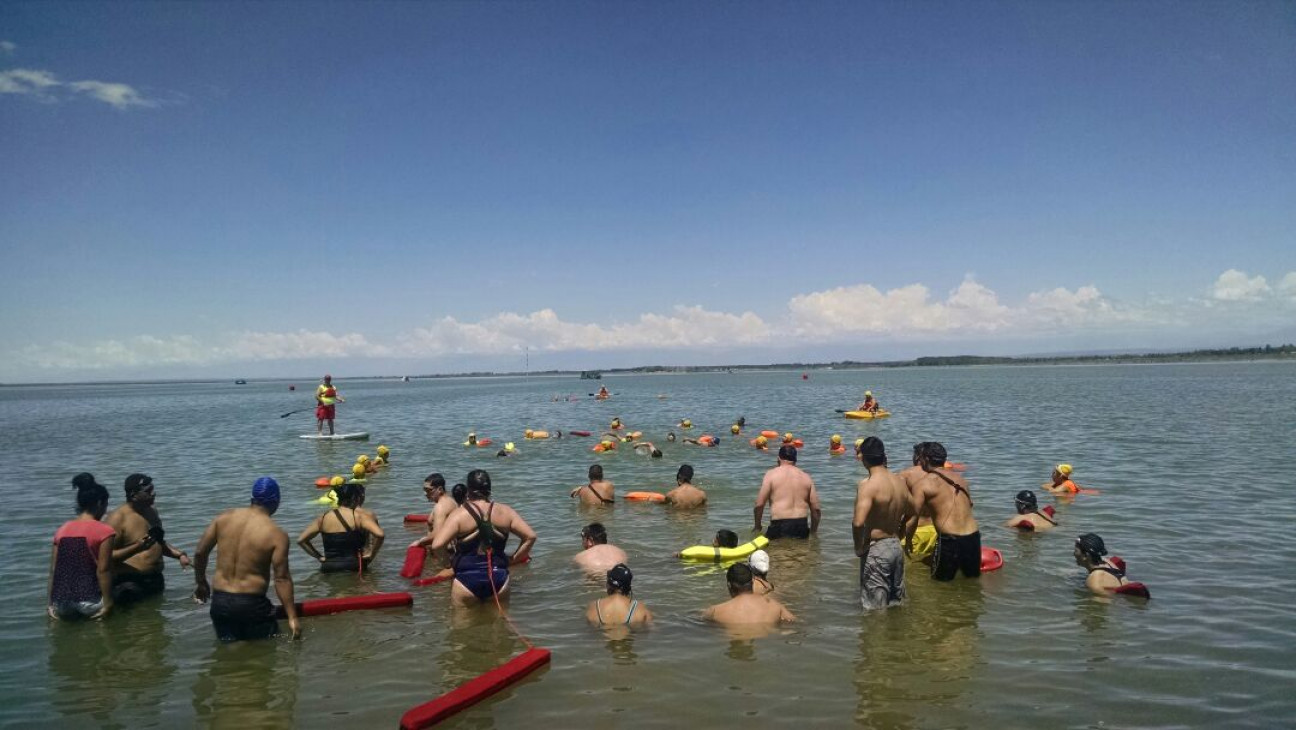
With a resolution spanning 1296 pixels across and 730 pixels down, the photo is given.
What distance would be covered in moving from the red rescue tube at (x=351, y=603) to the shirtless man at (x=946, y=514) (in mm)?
A: 7459

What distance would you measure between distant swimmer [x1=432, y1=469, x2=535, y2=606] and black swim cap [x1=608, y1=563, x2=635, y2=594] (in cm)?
137

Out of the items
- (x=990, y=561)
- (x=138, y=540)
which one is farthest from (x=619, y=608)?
(x=138, y=540)

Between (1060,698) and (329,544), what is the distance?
10.9m

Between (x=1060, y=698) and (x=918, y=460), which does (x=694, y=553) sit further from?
(x=1060, y=698)

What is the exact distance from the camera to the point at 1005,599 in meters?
9.98

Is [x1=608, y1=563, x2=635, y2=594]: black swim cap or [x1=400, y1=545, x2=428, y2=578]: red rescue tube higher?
[x1=608, y1=563, x2=635, y2=594]: black swim cap

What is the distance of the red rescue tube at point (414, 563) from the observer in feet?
38.1

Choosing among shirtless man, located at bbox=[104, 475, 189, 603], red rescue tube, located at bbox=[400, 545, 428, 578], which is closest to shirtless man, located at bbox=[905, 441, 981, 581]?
red rescue tube, located at bbox=[400, 545, 428, 578]

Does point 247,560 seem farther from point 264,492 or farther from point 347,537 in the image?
point 347,537

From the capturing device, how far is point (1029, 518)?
46.6ft

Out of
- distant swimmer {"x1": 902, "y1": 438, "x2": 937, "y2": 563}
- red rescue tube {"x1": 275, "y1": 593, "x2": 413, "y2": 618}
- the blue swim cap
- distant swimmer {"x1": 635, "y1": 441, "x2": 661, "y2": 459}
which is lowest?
distant swimmer {"x1": 635, "y1": 441, "x2": 661, "y2": 459}

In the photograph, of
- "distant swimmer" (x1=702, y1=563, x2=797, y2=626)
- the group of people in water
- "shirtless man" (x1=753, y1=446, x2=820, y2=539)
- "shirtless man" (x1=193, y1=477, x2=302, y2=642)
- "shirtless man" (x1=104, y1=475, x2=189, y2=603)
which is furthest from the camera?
"shirtless man" (x1=753, y1=446, x2=820, y2=539)

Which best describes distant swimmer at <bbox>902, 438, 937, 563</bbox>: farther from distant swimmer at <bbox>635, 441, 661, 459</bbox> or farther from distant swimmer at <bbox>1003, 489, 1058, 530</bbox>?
distant swimmer at <bbox>635, 441, 661, 459</bbox>

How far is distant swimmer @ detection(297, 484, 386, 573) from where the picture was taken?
460 inches
